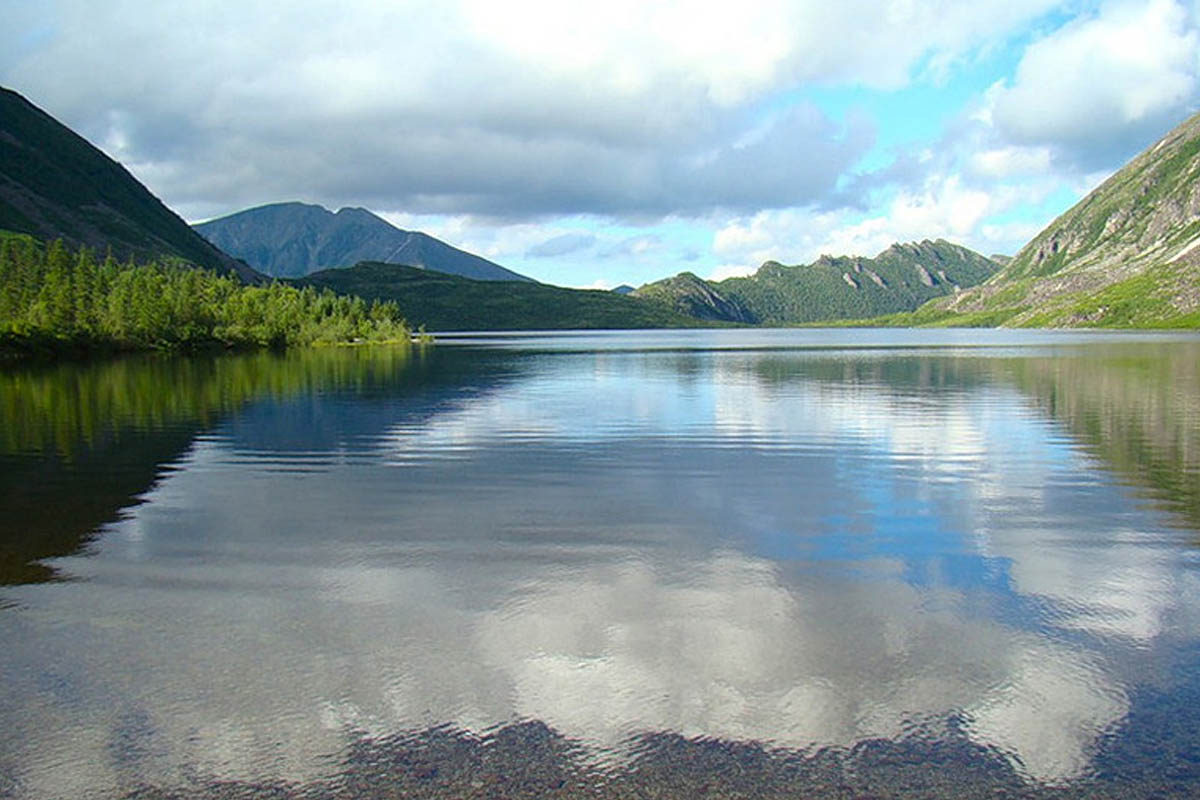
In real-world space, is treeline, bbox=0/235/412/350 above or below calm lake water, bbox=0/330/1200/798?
above

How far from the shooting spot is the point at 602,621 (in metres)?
17.3

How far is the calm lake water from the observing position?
11930 millimetres

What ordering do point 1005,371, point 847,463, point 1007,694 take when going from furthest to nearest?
point 1005,371
point 847,463
point 1007,694

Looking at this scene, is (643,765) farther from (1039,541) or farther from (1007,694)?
(1039,541)

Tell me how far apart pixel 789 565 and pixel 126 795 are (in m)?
14.7

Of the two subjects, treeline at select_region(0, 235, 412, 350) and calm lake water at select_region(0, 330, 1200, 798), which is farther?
treeline at select_region(0, 235, 412, 350)

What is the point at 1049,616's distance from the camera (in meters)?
17.6

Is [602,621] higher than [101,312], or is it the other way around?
[101,312]

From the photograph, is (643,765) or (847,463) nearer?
(643,765)

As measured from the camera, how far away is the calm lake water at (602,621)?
1193 cm

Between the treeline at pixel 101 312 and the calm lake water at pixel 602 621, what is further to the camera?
the treeline at pixel 101 312

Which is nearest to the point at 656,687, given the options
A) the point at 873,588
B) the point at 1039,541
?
the point at 873,588

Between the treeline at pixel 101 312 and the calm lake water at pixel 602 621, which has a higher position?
the treeline at pixel 101 312

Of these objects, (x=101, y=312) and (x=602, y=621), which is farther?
(x=101, y=312)
